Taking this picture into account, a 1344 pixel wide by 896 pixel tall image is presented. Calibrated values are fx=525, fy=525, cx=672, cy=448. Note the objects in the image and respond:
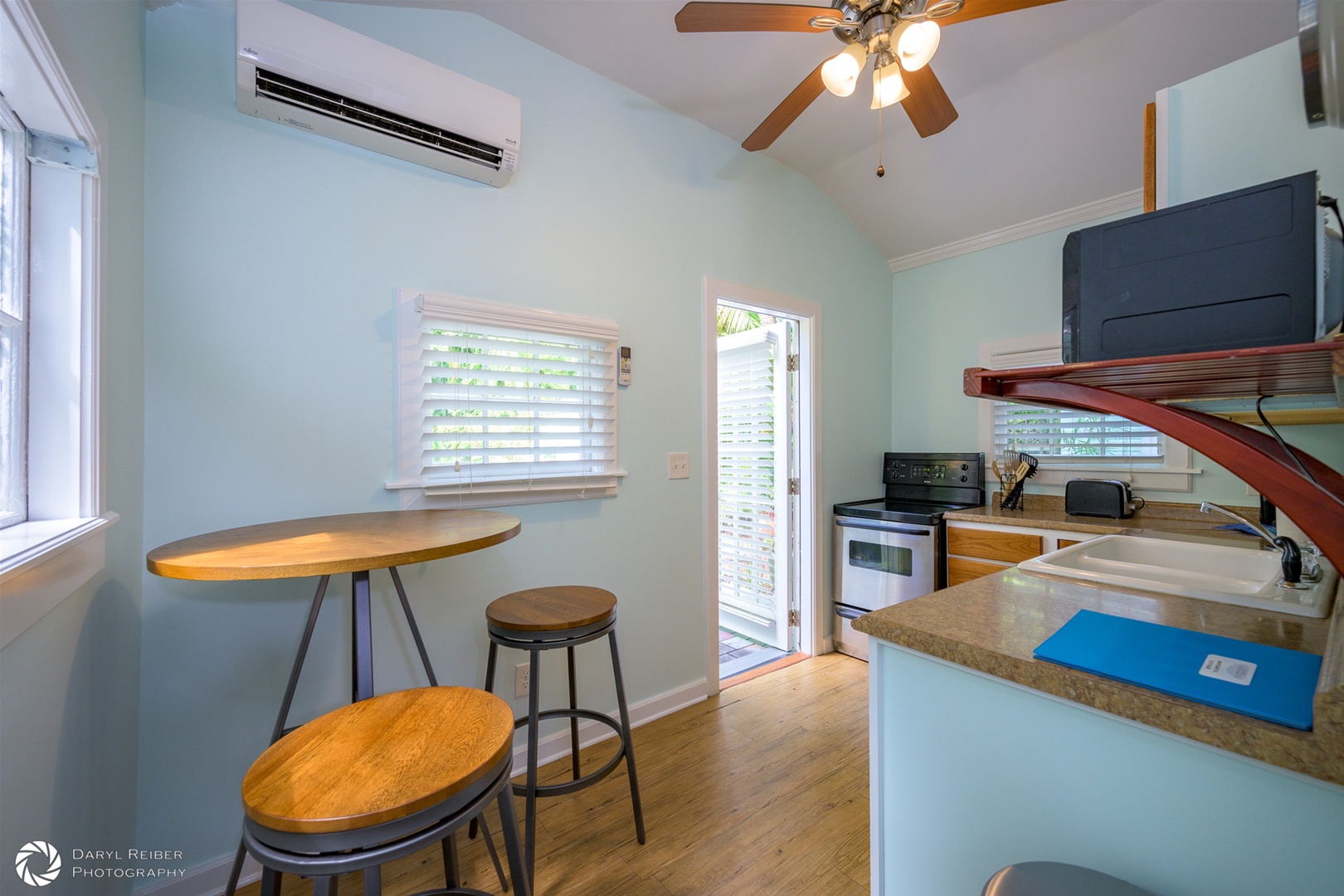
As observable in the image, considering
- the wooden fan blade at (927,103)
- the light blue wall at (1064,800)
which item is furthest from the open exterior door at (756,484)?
the light blue wall at (1064,800)

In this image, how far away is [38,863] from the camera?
0.86 metres

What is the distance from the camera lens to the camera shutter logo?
813mm

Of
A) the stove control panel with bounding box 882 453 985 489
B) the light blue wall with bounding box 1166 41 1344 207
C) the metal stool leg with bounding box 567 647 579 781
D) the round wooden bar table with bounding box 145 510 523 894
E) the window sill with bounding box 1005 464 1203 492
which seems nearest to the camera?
the round wooden bar table with bounding box 145 510 523 894

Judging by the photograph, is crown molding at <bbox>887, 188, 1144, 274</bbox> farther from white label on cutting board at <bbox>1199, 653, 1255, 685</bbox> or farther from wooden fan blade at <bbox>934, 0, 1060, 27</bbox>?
white label on cutting board at <bbox>1199, 653, 1255, 685</bbox>

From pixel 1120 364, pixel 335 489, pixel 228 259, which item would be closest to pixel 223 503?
pixel 335 489

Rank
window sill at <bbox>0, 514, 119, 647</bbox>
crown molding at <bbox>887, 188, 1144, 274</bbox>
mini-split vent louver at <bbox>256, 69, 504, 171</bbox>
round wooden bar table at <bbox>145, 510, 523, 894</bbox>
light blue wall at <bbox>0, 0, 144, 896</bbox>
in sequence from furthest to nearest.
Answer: crown molding at <bbox>887, 188, 1144, 274</bbox>
mini-split vent louver at <bbox>256, 69, 504, 171</bbox>
round wooden bar table at <bbox>145, 510, 523, 894</bbox>
light blue wall at <bbox>0, 0, 144, 896</bbox>
window sill at <bbox>0, 514, 119, 647</bbox>

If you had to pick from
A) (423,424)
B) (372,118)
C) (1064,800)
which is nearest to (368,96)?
(372,118)

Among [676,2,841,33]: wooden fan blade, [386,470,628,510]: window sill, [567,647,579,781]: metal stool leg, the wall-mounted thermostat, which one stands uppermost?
[676,2,841,33]: wooden fan blade

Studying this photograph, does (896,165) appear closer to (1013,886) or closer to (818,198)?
(818,198)

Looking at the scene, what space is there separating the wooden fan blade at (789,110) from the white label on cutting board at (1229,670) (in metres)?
1.71

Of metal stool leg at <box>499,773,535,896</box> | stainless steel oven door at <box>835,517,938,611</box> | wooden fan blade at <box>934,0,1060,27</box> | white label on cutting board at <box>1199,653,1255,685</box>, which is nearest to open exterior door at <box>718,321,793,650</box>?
stainless steel oven door at <box>835,517,938,611</box>

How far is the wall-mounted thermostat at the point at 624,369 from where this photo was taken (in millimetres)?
2287

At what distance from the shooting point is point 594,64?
2229mm

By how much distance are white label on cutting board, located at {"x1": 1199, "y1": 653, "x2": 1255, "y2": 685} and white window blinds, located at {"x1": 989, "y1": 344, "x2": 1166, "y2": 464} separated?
2.12 metres
